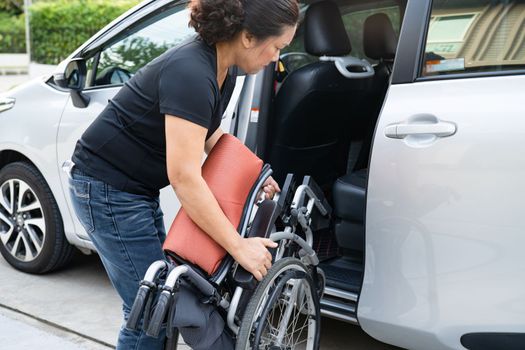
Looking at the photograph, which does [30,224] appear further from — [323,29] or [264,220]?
[264,220]

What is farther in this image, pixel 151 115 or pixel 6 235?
pixel 6 235

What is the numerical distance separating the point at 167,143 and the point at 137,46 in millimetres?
1781

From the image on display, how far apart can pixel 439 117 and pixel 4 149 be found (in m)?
2.57

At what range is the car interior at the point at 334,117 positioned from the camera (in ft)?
9.98

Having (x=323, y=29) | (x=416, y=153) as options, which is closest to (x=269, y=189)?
(x=416, y=153)

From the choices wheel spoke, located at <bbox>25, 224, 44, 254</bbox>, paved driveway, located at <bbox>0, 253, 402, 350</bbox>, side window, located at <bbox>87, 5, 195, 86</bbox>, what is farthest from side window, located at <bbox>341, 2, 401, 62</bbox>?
wheel spoke, located at <bbox>25, 224, 44, 254</bbox>

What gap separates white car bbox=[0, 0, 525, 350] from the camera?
90.6 inches

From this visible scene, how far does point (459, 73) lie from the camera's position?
250 cm

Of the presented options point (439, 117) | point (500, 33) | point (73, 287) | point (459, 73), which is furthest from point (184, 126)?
point (73, 287)

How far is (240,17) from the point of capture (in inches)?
75.9

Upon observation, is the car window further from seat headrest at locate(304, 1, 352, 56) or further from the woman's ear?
the woman's ear

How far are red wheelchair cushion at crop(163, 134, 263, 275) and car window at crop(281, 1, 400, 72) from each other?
1.86 m

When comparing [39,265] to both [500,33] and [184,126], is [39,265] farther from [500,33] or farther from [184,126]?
[500,33]

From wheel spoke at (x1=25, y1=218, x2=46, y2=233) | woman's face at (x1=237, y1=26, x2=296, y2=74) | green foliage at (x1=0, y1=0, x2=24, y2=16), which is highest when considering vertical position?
woman's face at (x1=237, y1=26, x2=296, y2=74)
